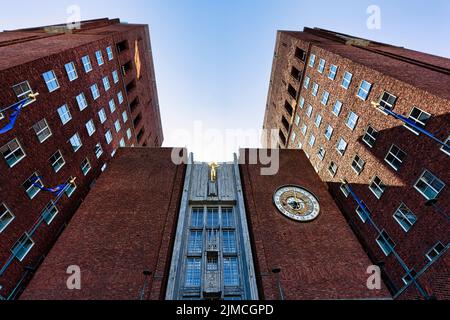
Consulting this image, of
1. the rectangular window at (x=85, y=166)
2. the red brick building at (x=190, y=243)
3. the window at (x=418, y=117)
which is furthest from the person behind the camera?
the rectangular window at (x=85, y=166)

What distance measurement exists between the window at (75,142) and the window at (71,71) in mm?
6483

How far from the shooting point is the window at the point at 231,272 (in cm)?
1855

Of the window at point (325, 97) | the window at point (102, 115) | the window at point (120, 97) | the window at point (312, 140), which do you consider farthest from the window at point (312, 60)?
the window at point (102, 115)

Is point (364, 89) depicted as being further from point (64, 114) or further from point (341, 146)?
point (64, 114)

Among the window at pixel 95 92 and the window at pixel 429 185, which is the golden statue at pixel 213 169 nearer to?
the window at pixel 429 185

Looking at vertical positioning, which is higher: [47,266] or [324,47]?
[324,47]

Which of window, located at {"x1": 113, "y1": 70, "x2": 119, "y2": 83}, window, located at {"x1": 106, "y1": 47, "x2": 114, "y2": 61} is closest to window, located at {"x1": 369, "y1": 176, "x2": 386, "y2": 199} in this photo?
window, located at {"x1": 113, "y1": 70, "x2": 119, "y2": 83}

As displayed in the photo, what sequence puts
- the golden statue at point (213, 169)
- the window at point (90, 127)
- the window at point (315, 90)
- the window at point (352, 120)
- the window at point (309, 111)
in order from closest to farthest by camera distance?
the window at point (352, 120) < the golden statue at point (213, 169) < the window at point (90, 127) < the window at point (315, 90) < the window at point (309, 111)

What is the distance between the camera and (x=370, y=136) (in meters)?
24.5

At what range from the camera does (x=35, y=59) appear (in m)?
22.1

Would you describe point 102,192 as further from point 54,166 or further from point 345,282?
point 345,282

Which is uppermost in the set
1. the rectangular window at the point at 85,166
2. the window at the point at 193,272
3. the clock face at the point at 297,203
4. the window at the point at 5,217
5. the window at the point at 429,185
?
the window at the point at 429,185
